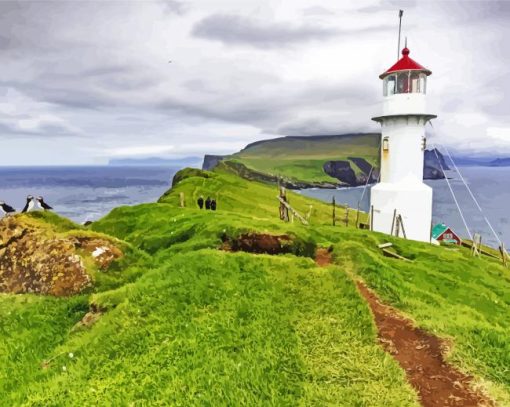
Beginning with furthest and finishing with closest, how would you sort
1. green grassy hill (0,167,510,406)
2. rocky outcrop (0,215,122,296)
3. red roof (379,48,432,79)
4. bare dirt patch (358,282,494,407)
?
red roof (379,48,432,79)
rocky outcrop (0,215,122,296)
green grassy hill (0,167,510,406)
bare dirt patch (358,282,494,407)

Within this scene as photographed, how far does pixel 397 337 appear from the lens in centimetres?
1093

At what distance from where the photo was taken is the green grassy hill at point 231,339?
8.77 meters

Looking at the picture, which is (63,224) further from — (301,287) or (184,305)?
(301,287)

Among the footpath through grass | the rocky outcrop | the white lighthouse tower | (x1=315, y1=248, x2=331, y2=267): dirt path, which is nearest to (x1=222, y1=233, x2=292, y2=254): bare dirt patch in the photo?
(x1=315, y1=248, x2=331, y2=267): dirt path

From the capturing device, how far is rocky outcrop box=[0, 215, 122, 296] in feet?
48.6

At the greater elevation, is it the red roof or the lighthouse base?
the red roof

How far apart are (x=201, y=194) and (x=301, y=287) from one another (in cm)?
4131

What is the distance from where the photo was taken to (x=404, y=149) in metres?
33.3

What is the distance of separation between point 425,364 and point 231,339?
14.3ft

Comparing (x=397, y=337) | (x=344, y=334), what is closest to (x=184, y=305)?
(x=344, y=334)

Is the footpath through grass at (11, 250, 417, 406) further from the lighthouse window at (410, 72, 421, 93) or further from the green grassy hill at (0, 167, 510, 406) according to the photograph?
the lighthouse window at (410, 72, 421, 93)

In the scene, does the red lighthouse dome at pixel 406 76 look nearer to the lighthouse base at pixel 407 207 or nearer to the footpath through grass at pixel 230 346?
the lighthouse base at pixel 407 207

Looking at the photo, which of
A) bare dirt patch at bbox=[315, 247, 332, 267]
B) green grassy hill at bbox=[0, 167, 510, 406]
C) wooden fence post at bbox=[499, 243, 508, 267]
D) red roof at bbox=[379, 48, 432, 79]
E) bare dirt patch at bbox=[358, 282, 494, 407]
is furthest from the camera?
wooden fence post at bbox=[499, 243, 508, 267]

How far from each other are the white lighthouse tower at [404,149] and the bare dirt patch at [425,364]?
22832 millimetres
